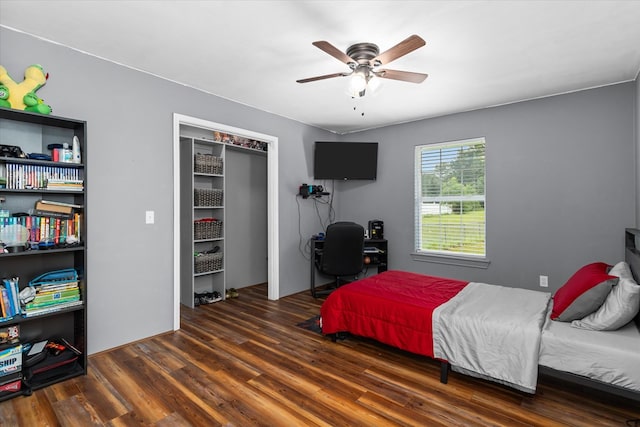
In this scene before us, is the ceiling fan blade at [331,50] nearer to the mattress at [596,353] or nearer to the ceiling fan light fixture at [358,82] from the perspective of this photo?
the ceiling fan light fixture at [358,82]

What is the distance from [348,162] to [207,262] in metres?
2.47

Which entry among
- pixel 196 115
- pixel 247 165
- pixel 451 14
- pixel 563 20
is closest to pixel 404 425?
pixel 451 14

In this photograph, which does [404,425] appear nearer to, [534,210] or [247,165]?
[534,210]

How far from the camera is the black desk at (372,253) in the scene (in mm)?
4688

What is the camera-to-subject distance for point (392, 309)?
2.63 meters

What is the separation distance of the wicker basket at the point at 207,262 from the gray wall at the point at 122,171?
34.9 inches

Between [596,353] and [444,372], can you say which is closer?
[596,353]

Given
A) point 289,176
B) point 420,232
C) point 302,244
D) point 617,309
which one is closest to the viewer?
point 617,309

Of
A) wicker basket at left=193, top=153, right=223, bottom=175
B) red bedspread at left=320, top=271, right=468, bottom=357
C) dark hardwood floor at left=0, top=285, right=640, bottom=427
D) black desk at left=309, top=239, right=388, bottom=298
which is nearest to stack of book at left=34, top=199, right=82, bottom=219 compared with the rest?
dark hardwood floor at left=0, top=285, right=640, bottom=427

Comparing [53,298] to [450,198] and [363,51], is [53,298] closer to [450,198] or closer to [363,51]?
[363,51]

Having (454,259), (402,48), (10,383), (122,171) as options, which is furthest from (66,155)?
(454,259)

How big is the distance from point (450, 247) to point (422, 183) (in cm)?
97

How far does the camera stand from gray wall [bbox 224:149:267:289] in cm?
481

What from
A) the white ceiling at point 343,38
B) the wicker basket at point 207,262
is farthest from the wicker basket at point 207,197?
the white ceiling at point 343,38
